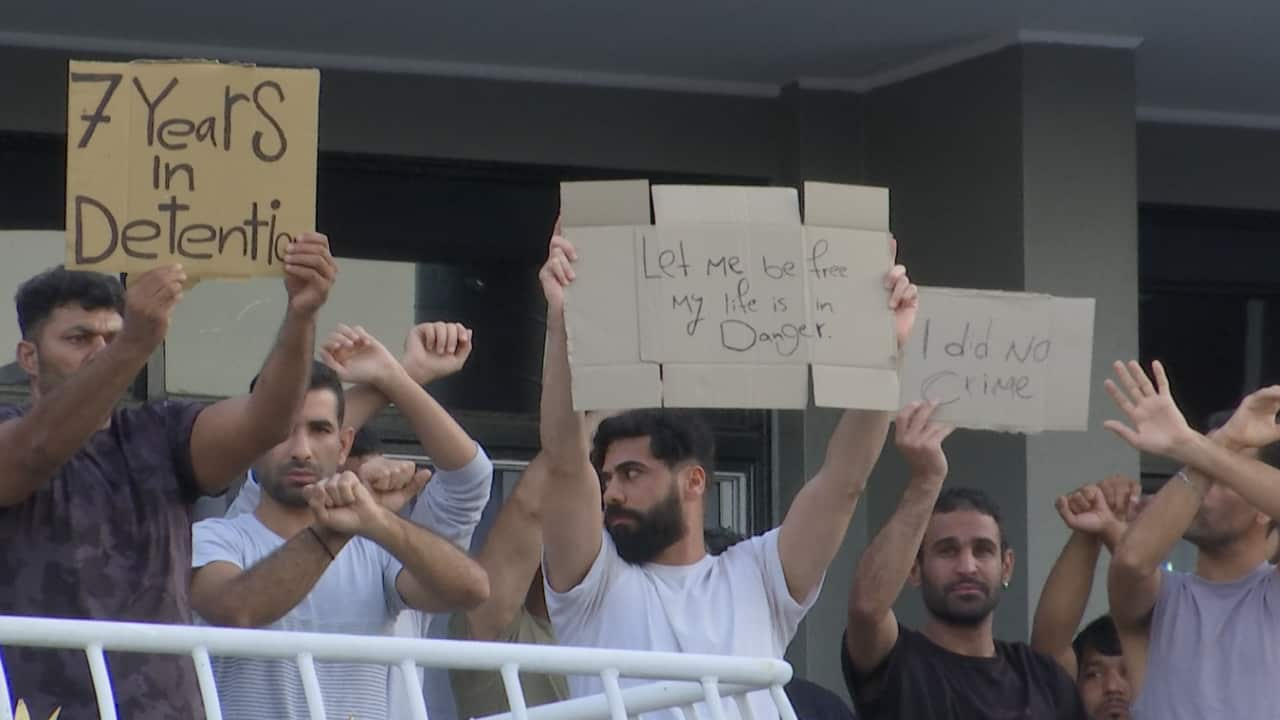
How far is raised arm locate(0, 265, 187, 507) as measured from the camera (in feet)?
12.5

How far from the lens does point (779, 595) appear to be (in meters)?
4.82

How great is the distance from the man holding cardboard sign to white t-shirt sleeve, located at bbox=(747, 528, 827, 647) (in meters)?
Result: 1.26

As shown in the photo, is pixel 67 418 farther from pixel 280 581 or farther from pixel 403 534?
pixel 403 534

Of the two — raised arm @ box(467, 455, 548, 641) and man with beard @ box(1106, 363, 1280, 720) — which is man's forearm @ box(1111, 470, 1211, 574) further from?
raised arm @ box(467, 455, 548, 641)

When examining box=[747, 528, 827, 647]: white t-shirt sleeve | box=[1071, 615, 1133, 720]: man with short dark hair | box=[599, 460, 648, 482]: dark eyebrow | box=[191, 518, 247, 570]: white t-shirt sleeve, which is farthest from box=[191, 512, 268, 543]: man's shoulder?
box=[1071, 615, 1133, 720]: man with short dark hair

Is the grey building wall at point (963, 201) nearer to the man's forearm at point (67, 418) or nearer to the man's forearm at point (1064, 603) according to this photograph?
the man's forearm at point (1064, 603)

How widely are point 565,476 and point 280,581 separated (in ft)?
2.27

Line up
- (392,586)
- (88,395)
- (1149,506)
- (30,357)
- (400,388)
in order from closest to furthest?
(88,395), (30,357), (392,586), (400,388), (1149,506)

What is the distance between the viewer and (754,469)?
783 centimetres

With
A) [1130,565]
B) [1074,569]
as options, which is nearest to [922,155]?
[1074,569]

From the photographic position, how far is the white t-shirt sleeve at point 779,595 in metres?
4.82

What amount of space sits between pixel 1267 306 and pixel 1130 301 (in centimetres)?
149

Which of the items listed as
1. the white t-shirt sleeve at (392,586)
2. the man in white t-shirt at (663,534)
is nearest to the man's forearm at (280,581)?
the white t-shirt sleeve at (392,586)

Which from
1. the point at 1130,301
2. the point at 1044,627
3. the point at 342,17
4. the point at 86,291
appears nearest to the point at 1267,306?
the point at 1130,301
